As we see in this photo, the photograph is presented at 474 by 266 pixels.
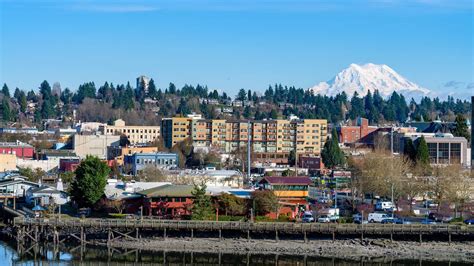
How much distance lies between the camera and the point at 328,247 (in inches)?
1650

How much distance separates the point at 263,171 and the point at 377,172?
69.8 ft

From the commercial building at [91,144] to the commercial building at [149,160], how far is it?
16932 mm

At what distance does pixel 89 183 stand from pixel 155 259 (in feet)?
42.3

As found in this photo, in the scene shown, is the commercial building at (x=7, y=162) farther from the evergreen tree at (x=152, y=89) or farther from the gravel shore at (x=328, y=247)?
the evergreen tree at (x=152, y=89)

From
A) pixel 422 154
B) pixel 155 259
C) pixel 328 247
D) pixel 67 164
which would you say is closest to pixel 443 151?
pixel 422 154

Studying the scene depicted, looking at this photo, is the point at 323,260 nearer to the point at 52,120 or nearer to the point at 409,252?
the point at 409,252

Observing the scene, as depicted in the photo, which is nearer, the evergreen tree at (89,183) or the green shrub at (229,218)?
the green shrub at (229,218)

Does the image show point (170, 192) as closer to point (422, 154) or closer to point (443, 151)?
point (422, 154)

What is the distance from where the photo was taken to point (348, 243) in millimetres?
42344

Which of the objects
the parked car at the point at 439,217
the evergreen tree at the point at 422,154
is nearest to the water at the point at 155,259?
the parked car at the point at 439,217

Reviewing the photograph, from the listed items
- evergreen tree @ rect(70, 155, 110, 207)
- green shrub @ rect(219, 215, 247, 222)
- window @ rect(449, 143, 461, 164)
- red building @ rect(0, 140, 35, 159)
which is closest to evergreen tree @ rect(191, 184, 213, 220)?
green shrub @ rect(219, 215, 247, 222)

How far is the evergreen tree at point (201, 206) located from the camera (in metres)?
46.6

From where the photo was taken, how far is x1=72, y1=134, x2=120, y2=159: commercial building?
105037mm

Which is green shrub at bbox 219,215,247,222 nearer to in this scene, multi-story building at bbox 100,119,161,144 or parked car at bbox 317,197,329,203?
parked car at bbox 317,197,329,203
